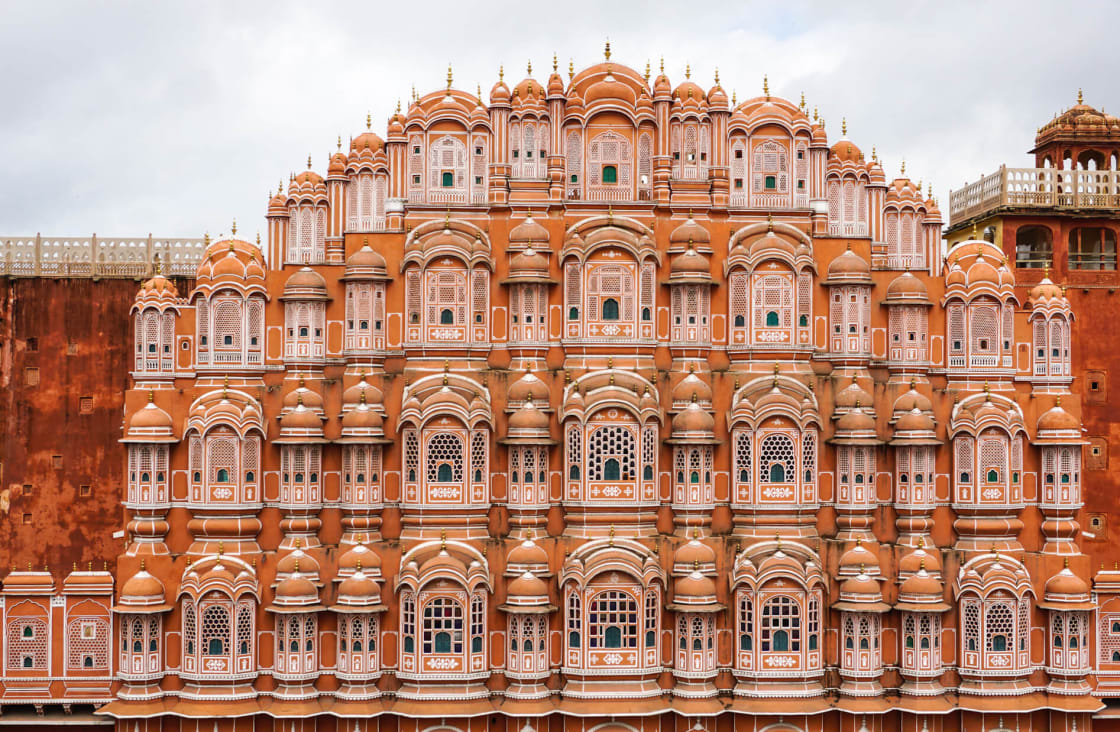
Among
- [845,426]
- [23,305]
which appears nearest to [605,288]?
[845,426]

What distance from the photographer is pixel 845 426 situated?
35.5 m

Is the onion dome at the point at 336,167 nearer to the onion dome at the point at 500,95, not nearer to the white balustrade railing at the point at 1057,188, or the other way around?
the onion dome at the point at 500,95

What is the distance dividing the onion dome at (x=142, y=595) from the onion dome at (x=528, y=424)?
35.0ft

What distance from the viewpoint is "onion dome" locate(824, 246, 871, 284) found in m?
36.3

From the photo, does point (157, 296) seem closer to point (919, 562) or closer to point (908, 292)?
point (908, 292)

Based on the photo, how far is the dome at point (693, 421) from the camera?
34.8 m

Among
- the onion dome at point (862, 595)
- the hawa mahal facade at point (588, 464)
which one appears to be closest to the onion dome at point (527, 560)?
the hawa mahal facade at point (588, 464)

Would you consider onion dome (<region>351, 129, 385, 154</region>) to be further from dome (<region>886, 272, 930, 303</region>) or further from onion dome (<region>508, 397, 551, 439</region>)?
dome (<region>886, 272, 930, 303</region>)

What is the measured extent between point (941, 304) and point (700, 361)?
751cm

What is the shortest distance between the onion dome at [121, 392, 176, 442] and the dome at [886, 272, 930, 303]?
69.4 ft

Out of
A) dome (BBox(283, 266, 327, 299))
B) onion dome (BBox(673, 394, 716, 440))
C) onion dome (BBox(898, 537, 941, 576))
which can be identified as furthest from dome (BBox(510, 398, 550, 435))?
onion dome (BBox(898, 537, 941, 576))

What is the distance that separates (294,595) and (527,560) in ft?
21.1

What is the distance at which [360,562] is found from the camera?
1359 inches

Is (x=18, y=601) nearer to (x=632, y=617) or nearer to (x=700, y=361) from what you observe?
(x=632, y=617)
